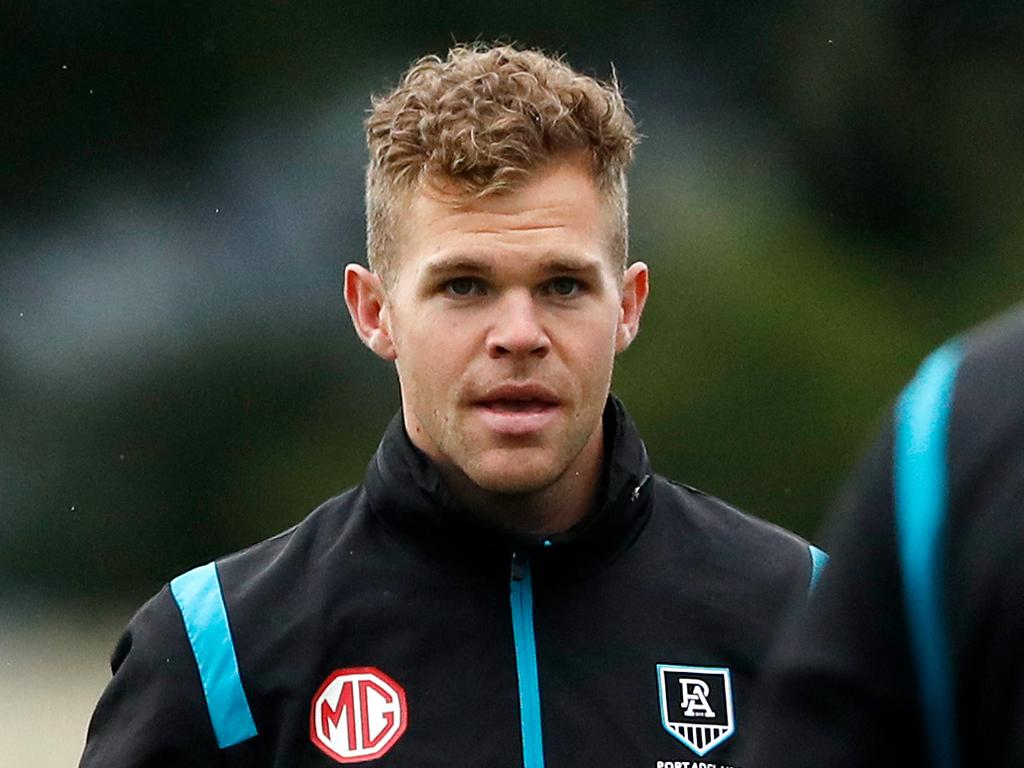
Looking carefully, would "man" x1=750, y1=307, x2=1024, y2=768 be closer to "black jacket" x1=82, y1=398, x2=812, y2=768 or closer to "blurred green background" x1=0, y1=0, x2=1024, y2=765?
"black jacket" x1=82, y1=398, x2=812, y2=768

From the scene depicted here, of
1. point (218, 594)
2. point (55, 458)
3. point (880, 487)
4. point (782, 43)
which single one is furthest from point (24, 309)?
point (880, 487)

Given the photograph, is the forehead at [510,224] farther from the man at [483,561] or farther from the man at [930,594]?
the man at [930,594]

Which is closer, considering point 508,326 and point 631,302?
point 508,326

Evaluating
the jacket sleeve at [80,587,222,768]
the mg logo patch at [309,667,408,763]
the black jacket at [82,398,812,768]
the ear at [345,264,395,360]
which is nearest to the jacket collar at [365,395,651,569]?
the black jacket at [82,398,812,768]

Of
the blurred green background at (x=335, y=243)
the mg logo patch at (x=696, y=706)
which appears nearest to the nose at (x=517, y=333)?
the mg logo patch at (x=696, y=706)

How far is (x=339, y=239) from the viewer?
1177 centimetres

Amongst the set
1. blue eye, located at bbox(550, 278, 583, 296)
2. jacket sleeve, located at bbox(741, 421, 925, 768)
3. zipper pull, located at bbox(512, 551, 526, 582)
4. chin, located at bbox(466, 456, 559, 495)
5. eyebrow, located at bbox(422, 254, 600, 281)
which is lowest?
jacket sleeve, located at bbox(741, 421, 925, 768)

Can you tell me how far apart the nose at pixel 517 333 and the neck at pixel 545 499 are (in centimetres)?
21

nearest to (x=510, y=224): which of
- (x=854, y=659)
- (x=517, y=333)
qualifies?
(x=517, y=333)

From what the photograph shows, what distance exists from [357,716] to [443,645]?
16 centimetres

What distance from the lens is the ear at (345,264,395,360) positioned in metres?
3.41

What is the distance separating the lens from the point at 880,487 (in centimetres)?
153

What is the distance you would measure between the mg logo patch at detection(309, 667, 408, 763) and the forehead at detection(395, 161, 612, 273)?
1.99 feet

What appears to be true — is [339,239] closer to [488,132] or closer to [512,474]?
[488,132]
